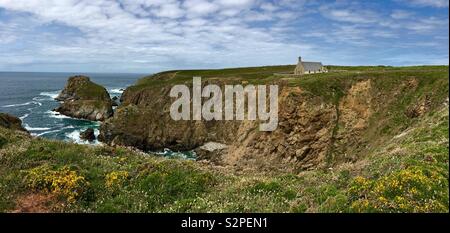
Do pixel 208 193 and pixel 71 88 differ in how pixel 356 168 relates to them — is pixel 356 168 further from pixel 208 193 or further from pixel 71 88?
pixel 71 88

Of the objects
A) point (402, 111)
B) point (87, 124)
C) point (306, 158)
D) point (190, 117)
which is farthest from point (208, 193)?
point (87, 124)

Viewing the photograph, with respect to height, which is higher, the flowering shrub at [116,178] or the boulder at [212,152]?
the flowering shrub at [116,178]

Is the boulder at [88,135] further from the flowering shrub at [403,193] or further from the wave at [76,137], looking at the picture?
the flowering shrub at [403,193]

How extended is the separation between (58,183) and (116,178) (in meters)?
2.37

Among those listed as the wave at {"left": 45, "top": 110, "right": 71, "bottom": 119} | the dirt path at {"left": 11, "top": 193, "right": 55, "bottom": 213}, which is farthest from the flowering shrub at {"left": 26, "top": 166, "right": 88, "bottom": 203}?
the wave at {"left": 45, "top": 110, "right": 71, "bottom": 119}

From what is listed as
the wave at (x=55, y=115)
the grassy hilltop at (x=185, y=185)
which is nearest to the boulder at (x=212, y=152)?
the grassy hilltop at (x=185, y=185)

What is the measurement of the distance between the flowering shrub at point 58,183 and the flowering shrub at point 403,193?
34.5ft

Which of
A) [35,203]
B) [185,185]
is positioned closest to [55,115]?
[35,203]

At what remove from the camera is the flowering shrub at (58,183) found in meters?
14.3

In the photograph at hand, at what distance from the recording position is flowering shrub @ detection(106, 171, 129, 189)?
51.4 feet

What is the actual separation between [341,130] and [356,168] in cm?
3971

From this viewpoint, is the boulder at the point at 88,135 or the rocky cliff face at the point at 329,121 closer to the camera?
the rocky cliff face at the point at 329,121
